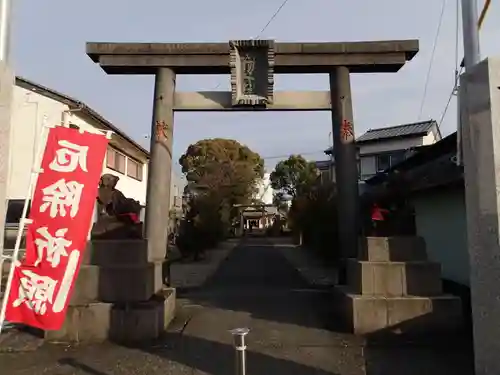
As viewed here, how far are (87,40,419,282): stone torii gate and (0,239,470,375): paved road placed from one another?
262cm

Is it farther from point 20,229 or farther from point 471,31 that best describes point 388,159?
point 20,229

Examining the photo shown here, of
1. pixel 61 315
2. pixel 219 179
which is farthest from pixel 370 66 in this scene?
pixel 219 179

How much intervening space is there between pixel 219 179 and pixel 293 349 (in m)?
32.5

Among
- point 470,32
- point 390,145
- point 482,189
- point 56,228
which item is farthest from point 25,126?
point 390,145

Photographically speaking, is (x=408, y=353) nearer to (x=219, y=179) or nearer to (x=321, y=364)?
(x=321, y=364)

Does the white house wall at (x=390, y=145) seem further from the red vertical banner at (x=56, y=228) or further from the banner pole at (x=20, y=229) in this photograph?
the banner pole at (x=20, y=229)

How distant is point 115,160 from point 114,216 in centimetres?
→ 1373

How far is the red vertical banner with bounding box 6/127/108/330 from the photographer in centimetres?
492

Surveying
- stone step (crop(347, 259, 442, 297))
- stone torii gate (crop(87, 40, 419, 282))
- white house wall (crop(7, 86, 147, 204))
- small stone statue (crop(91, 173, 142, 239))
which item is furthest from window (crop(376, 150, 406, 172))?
small stone statue (crop(91, 173, 142, 239))

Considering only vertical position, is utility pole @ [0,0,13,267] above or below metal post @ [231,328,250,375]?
above

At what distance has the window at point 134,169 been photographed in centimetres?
2408

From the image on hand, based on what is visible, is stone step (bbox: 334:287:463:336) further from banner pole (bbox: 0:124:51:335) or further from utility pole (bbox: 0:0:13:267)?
utility pole (bbox: 0:0:13:267)

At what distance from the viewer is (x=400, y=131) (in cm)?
2891

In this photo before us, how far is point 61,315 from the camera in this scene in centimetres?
500
